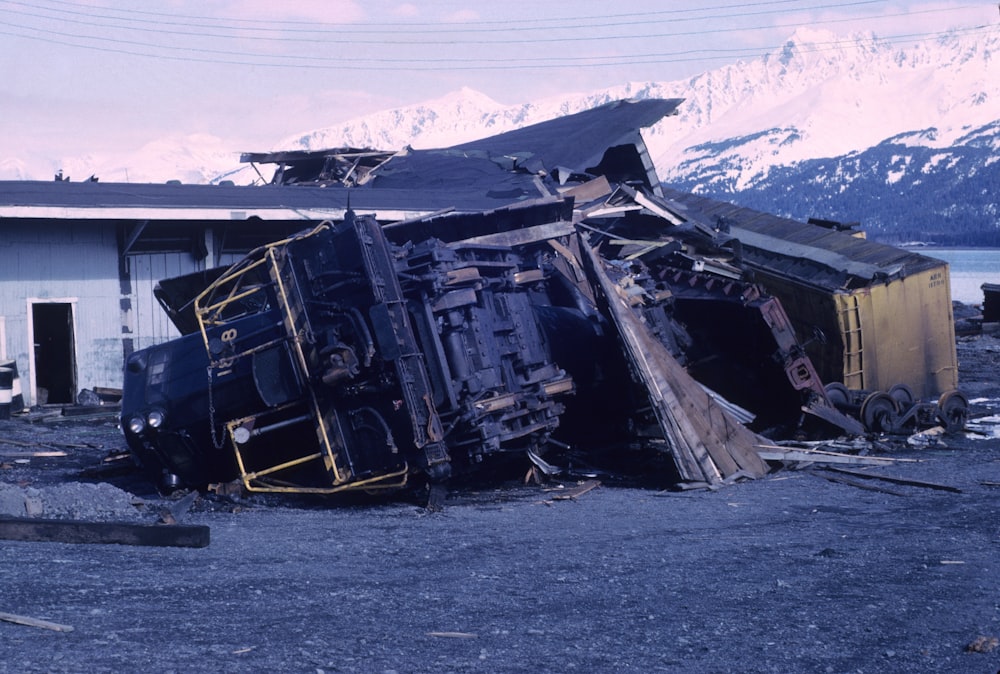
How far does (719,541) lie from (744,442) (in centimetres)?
321

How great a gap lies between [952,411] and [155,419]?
10.4m

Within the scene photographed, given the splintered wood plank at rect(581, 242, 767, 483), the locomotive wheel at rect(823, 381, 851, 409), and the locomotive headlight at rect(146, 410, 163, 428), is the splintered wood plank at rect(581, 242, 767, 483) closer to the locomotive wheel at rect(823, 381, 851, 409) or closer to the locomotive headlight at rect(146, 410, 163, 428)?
the locomotive wheel at rect(823, 381, 851, 409)

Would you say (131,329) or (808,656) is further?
(131,329)

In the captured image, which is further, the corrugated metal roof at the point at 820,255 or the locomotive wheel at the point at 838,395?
the corrugated metal roof at the point at 820,255

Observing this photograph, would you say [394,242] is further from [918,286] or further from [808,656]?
[918,286]

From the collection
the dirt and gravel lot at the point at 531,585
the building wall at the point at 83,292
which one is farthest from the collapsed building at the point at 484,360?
the building wall at the point at 83,292

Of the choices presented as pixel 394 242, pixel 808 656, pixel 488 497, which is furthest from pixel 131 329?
→ pixel 808 656

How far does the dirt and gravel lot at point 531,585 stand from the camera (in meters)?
5.41

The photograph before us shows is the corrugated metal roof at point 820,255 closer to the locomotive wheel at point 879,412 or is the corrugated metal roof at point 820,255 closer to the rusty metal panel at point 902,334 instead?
the rusty metal panel at point 902,334

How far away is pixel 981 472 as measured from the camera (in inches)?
459

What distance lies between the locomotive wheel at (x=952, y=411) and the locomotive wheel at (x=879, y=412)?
658 mm

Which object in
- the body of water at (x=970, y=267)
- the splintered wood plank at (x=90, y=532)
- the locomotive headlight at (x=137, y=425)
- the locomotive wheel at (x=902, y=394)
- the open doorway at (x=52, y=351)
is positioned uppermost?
the body of water at (x=970, y=267)

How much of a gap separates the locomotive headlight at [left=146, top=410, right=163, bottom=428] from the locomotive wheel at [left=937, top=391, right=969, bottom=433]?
10078 millimetres

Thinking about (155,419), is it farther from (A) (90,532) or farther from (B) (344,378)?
(A) (90,532)
